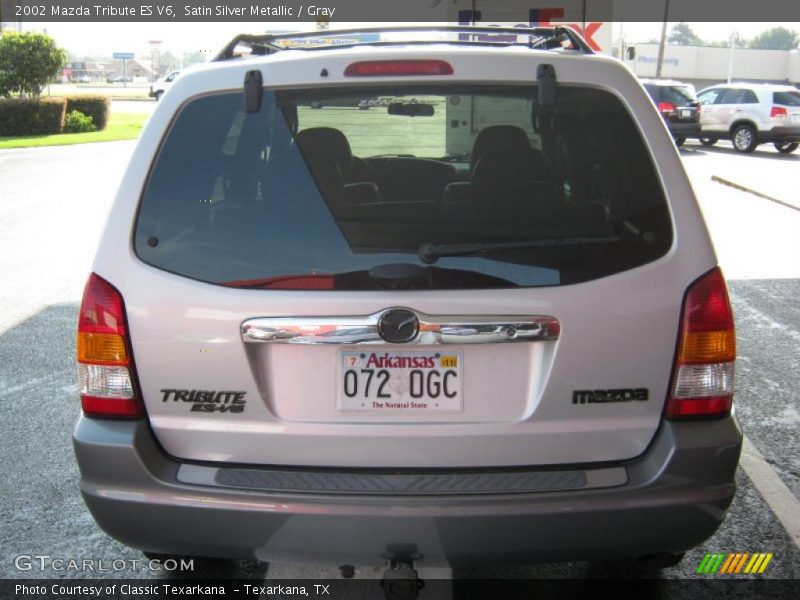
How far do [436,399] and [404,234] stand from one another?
0.47m

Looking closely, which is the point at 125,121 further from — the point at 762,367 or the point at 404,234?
the point at 404,234

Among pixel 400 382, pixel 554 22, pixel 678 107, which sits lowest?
pixel 678 107

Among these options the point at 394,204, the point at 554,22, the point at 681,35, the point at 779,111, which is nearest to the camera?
the point at 394,204

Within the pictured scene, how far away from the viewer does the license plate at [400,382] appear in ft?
8.86

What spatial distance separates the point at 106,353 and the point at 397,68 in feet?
3.92

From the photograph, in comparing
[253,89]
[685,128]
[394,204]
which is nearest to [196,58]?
[685,128]

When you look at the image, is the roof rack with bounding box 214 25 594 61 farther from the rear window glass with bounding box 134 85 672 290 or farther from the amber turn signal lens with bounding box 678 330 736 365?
the amber turn signal lens with bounding box 678 330 736 365

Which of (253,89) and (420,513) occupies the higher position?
(253,89)

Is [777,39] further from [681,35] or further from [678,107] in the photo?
[678,107]

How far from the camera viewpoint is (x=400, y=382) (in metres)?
2.72

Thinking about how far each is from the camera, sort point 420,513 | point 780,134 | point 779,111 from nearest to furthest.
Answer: point 420,513 < point 779,111 < point 780,134

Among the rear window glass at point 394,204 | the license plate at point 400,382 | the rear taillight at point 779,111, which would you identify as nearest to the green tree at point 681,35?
the rear taillight at point 779,111

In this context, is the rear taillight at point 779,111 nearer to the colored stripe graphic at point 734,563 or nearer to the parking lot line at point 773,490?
the parking lot line at point 773,490

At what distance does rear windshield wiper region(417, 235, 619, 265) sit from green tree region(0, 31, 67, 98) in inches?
1204
